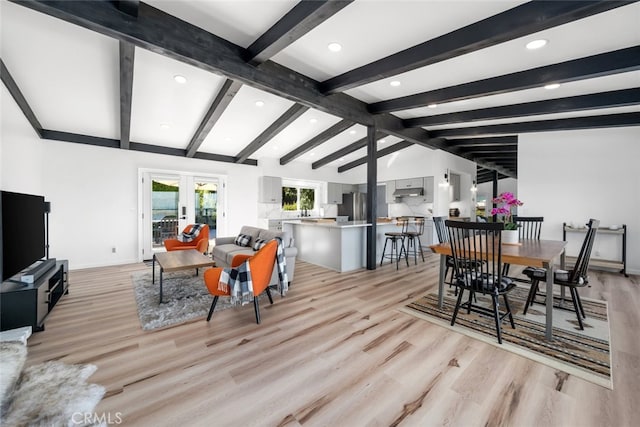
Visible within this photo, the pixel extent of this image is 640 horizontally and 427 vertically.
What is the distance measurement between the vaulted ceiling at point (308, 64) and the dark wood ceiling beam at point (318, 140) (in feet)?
0.30

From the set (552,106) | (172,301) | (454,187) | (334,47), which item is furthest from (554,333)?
(454,187)

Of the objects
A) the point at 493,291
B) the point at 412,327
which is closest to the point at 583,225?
the point at 493,291

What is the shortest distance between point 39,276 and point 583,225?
329 inches

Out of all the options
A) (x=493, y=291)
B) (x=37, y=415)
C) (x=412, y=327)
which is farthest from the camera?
(x=412, y=327)

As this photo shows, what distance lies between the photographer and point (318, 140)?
243 inches

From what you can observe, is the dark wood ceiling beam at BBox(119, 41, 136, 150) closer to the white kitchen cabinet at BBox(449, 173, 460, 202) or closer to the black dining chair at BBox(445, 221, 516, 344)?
the black dining chair at BBox(445, 221, 516, 344)

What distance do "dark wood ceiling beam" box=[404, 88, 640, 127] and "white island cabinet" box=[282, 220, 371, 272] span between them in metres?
2.62

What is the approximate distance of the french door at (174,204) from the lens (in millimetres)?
5805

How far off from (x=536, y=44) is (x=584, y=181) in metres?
3.93

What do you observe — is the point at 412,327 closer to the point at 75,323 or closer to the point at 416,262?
the point at 416,262

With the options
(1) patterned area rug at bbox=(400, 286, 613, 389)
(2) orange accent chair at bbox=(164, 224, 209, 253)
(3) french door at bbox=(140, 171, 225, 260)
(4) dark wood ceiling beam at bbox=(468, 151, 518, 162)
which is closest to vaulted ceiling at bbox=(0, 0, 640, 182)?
(3) french door at bbox=(140, 171, 225, 260)

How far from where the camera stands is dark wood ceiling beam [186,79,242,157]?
11.8ft

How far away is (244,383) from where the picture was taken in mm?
1816

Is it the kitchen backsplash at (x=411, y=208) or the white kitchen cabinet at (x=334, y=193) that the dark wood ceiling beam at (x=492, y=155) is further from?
the white kitchen cabinet at (x=334, y=193)
